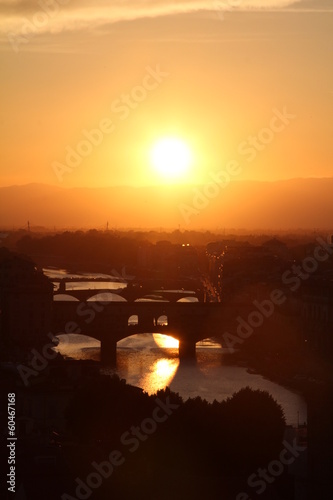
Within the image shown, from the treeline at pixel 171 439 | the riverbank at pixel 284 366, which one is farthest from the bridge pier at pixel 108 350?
the treeline at pixel 171 439

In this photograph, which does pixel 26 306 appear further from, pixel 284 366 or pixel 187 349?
pixel 284 366

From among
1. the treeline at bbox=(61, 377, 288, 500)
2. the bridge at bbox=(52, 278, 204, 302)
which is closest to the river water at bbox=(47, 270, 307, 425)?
the treeline at bbox=(61, 377, 288, 500)

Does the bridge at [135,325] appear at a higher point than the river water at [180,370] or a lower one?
higher

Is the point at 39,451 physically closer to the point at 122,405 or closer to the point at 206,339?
the point at 122,405

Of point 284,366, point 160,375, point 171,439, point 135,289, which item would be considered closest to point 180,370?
point 160,375

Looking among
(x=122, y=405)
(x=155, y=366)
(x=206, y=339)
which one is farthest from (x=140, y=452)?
(x=206, y=339)

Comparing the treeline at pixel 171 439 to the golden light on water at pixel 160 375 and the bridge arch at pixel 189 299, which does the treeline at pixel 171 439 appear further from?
the bridge arch at pixel 189 299
